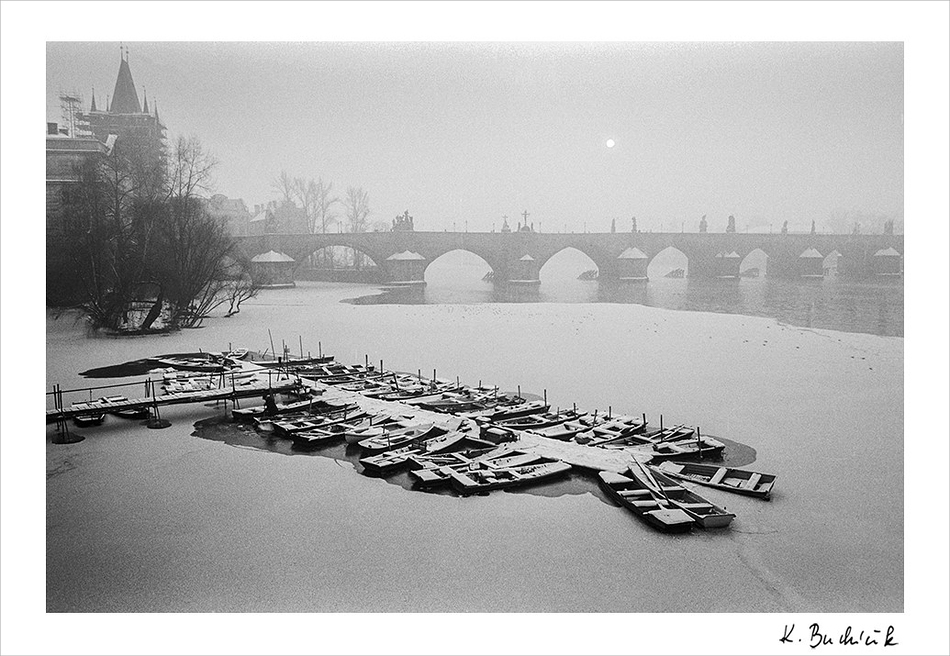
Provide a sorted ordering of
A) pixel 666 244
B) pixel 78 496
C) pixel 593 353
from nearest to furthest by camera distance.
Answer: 1. pixel 78 496
2. pixel 593 353
3. pixel 666 244

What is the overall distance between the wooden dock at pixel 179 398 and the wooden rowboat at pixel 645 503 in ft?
9.80

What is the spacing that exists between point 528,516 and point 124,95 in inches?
178

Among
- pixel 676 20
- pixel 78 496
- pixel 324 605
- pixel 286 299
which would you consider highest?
pixel 676 20

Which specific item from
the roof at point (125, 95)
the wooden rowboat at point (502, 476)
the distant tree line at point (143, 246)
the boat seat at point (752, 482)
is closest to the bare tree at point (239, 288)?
the distant tree line at point (143, 246)

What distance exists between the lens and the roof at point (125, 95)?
5359mm

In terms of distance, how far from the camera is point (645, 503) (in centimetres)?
445

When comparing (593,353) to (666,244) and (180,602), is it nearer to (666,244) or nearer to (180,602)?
(666,244)

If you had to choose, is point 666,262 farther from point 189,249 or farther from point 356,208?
point 189,249

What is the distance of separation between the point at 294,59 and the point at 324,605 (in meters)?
4.06

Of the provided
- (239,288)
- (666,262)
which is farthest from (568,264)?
(239,288)

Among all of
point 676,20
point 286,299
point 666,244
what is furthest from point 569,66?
point 286,299

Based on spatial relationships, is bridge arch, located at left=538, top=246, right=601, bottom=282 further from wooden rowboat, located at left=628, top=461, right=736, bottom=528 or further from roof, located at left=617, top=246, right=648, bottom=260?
wooden rowboat, located at left=628, top=461, right=736, bottom=528

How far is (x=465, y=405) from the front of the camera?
19.4 ft
